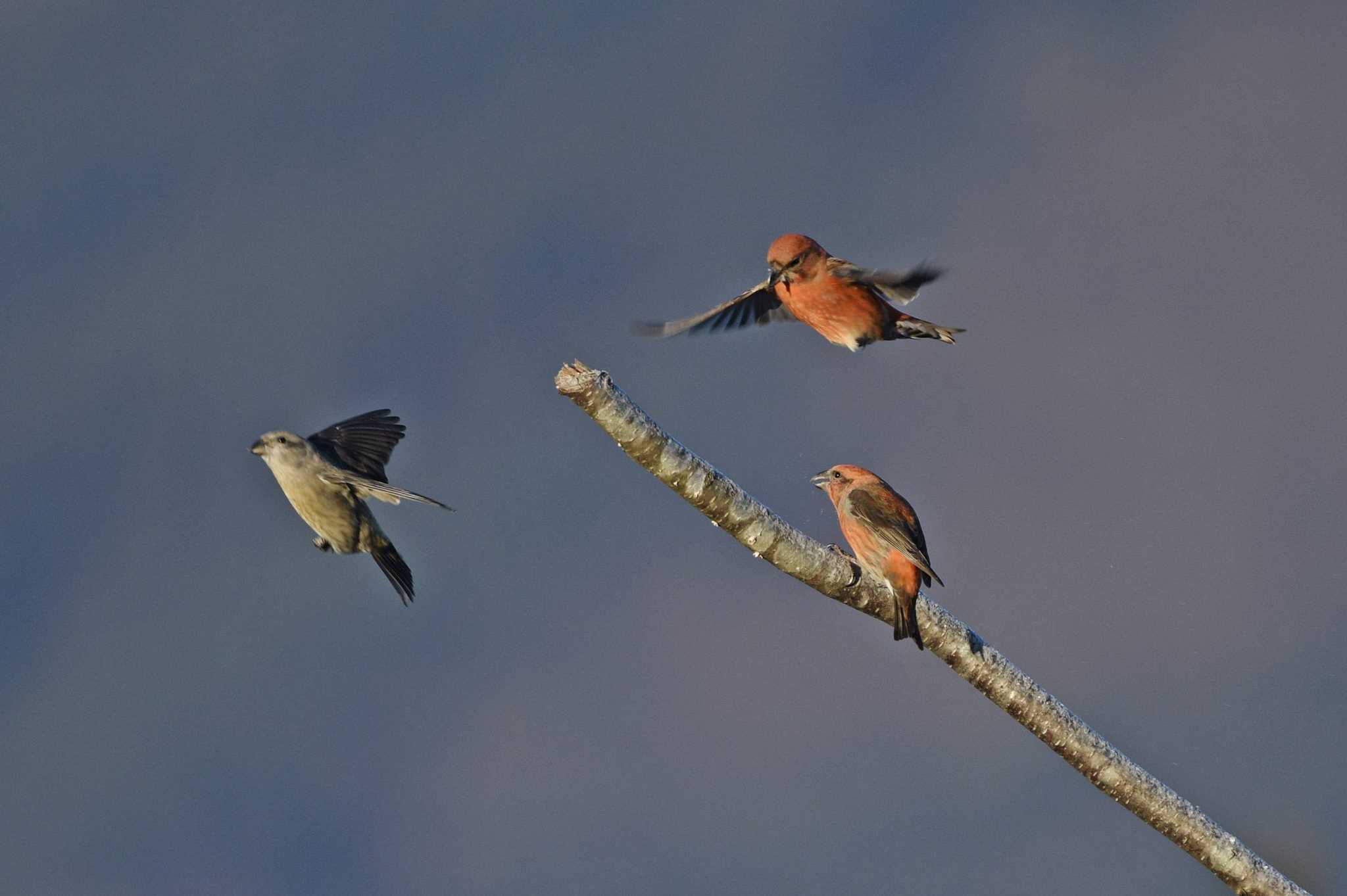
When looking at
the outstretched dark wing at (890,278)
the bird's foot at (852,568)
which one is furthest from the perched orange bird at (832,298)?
the bird's foot at (852,568)

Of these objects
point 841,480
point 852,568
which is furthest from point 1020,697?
point 841,480

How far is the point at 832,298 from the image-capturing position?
383 inches

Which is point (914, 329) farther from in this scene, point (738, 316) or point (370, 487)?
point (370, 487)

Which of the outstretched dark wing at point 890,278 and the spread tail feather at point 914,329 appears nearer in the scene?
the outstretched dark wing at point 890,278

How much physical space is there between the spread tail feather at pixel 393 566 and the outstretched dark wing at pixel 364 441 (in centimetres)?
55

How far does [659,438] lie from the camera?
696 cm

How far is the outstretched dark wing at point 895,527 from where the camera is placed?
28.7 feet

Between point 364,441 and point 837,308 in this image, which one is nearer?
point 837,308

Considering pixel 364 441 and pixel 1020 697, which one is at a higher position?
pixel 1020 697

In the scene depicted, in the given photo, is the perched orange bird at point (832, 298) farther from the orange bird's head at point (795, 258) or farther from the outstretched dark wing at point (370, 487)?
the outstretched dark wing at point (370, 487)

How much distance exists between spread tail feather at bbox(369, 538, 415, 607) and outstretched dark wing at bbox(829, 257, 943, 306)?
159 inches

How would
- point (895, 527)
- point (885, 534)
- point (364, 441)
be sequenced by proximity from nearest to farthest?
point (885, 534)
point (895, 527)
point (364, 441)

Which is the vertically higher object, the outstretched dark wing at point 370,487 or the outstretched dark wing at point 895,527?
the outstretched dark wing at point 895,527

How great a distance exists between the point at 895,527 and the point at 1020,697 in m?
1.69
